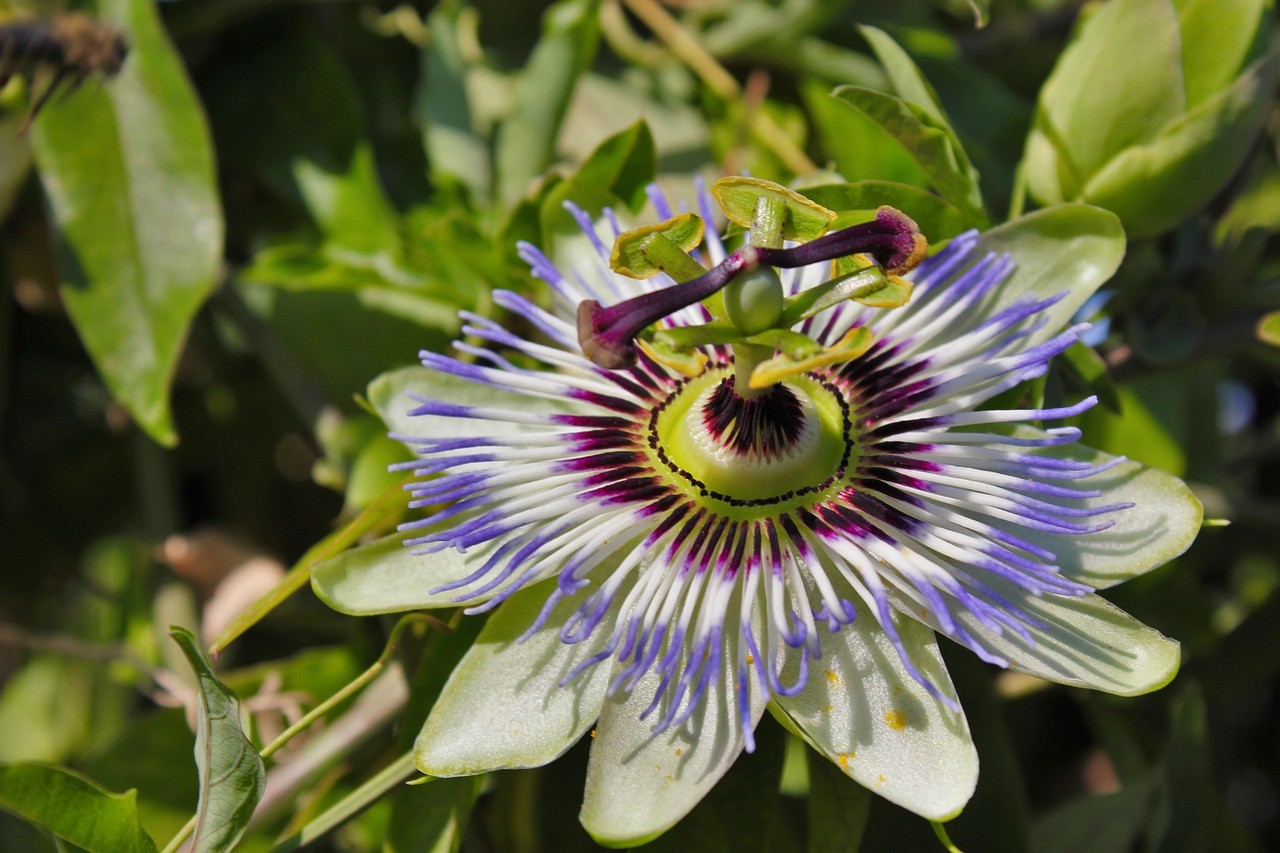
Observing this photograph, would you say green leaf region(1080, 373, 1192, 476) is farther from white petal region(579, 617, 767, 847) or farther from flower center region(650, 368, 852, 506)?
white petal region(579, 617, 767, 847)

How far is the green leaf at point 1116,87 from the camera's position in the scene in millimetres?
1122

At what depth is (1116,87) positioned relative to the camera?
1.14 meters

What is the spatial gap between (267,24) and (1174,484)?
133cm

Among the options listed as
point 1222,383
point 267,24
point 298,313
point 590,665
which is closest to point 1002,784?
point 590,665

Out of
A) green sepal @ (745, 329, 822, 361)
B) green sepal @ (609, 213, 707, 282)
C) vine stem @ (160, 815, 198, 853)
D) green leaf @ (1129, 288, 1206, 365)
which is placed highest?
green sepal @ (609, 213, 707, 282)

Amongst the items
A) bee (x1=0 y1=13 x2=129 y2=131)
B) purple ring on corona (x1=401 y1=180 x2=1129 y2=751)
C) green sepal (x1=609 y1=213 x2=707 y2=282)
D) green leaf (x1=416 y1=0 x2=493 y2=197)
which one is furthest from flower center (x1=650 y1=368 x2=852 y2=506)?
bee (x1=0 y1=13 x2=129 y2=131)

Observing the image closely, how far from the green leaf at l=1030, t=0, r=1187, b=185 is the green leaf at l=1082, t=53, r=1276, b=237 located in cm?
2

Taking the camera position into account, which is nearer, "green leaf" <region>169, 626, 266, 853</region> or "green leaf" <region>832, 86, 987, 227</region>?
"green leaf" <region>169, 626, 266, 853</region>

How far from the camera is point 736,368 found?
1.08m

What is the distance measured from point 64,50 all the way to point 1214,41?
1.25 m

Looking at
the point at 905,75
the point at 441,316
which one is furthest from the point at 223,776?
the point at 905,75

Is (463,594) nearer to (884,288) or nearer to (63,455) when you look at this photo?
(884,288)

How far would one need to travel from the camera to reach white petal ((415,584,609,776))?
3.15 feet

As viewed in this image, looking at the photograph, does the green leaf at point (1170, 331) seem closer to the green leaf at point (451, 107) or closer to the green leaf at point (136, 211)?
the green leaf at point (451, 107)
